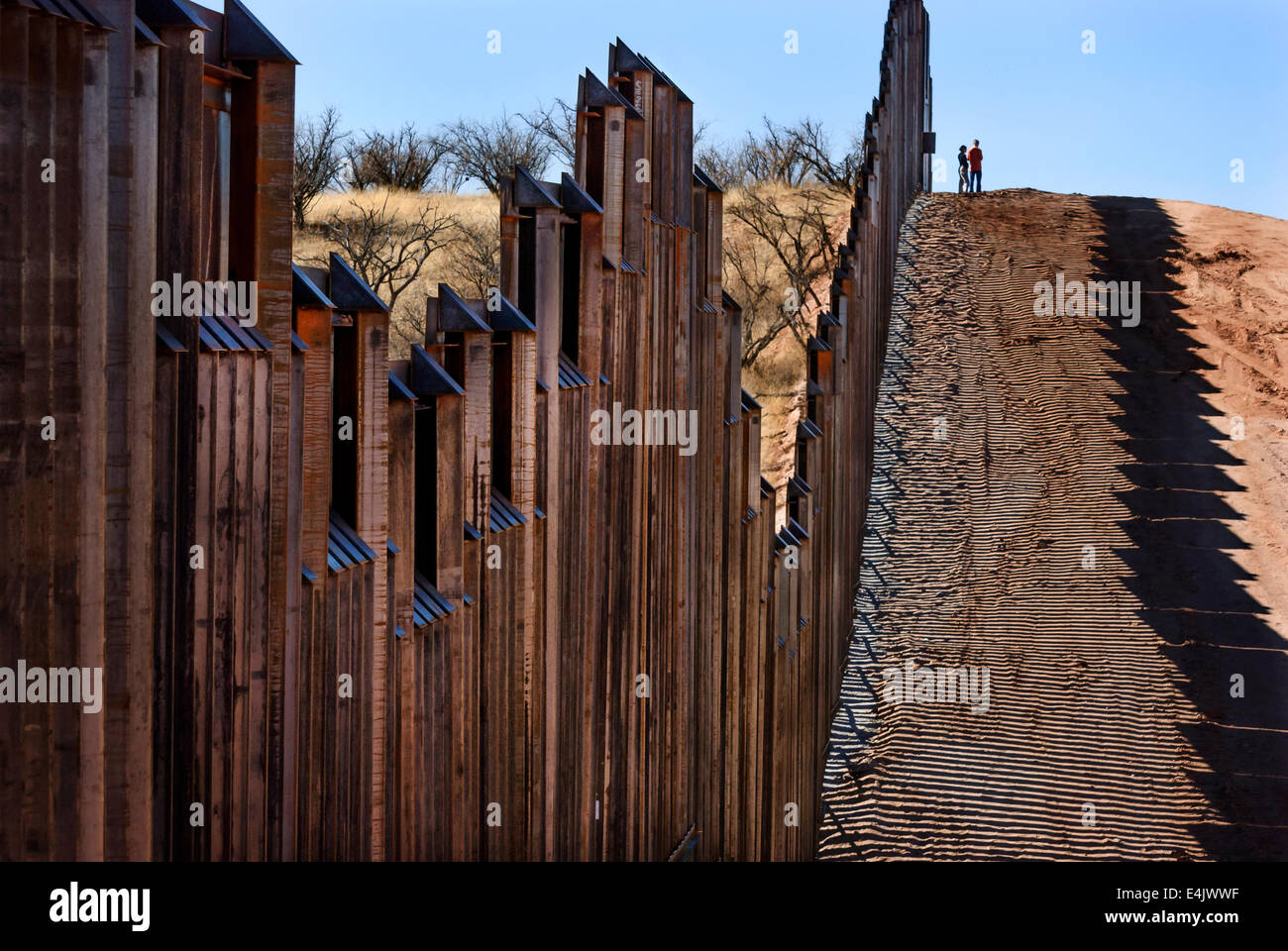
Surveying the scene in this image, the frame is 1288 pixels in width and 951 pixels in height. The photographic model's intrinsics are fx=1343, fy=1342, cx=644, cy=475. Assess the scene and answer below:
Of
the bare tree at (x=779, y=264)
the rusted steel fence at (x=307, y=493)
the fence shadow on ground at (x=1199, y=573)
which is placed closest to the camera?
the rusted steel fence at (x=307, y=493)

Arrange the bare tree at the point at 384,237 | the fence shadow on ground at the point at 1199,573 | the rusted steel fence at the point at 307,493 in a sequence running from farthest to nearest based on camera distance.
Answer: the bare tree at the point at 384,237, the fence shadow on ground at the point at 1199,573, the rusted steel fence at the point at 307,493

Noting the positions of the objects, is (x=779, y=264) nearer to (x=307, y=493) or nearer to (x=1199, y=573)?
(x=1199, y=573)

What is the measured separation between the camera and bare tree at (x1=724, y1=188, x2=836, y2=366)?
27453mm

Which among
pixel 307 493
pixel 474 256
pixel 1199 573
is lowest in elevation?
pixel 1199 573

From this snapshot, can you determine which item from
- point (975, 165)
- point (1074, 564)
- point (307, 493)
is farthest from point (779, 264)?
point (307, 493)

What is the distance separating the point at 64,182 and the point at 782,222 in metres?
29.1

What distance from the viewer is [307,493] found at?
3.14 m

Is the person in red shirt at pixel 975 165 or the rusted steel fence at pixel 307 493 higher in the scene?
the person in red shirt at pixel 975 165

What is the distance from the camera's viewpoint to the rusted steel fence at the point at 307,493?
2.34 meters

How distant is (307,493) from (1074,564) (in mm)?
13751

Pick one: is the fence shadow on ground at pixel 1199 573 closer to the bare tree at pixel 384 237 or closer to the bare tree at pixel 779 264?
the bare tree at pixel 779 264

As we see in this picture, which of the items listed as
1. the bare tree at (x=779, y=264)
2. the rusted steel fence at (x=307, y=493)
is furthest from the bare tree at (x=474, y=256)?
the rusted steel fence at (x=307, y=493)

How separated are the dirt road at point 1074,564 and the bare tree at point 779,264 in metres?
3.26

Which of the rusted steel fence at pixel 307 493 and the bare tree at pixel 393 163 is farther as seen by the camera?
the bare tree at pixel 393 163
